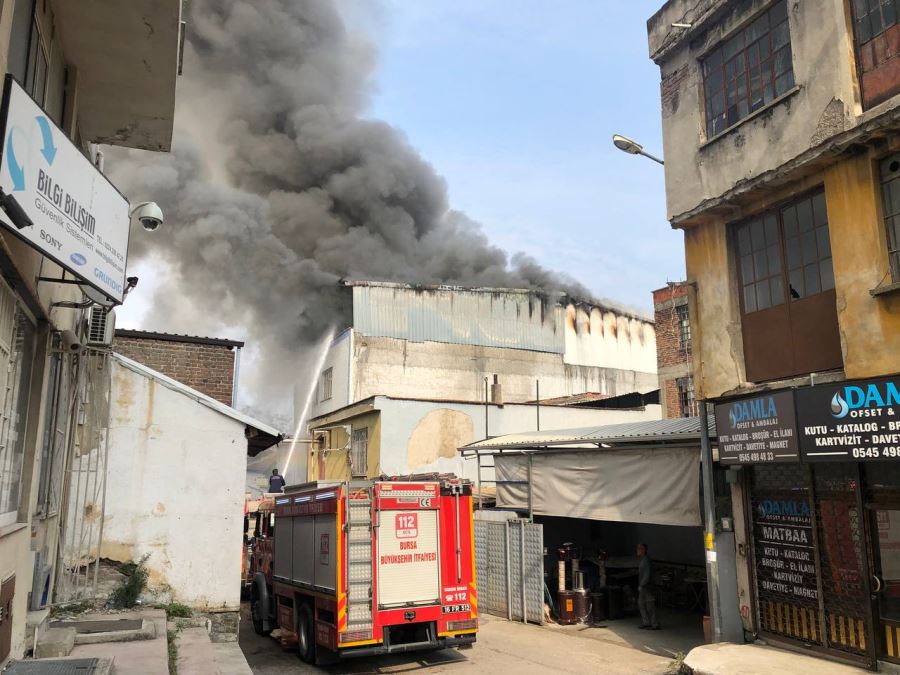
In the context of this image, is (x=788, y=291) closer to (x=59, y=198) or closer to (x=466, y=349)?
(x=59, y=198)

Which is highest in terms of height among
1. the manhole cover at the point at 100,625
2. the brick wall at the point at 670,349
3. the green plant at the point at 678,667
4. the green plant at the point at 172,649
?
the brick wall at the point at 670,349

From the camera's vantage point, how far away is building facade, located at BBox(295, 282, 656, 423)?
1163 inches

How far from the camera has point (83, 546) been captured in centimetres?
867

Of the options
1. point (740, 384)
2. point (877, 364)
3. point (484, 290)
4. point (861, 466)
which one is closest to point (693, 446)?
point (740, 384)

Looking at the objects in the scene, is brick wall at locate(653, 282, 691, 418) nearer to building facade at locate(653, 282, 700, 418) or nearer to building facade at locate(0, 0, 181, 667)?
building facade at locate(653, 282, 700, 418)

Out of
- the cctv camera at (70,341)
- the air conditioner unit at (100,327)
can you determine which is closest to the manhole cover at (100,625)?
the cctv camera at (70,341)

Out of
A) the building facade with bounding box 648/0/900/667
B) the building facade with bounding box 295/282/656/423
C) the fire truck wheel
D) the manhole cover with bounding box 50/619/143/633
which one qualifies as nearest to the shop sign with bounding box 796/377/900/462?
the building facade with bounding box 648/0/900/667

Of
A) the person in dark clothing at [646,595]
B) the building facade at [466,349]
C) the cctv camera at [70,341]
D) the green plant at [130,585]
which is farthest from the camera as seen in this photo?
the building facade at [466,349]

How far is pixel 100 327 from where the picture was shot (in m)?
8.57

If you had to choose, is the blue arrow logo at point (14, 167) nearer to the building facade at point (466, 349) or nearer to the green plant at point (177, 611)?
the green plant at point (177, 611)

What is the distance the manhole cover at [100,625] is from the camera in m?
7.04

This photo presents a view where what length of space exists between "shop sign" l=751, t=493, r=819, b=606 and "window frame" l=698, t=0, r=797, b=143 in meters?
5.15

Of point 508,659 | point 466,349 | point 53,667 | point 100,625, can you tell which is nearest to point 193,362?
point 100,625

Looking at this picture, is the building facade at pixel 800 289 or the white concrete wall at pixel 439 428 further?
the white concrete wall at pixel 439 428
